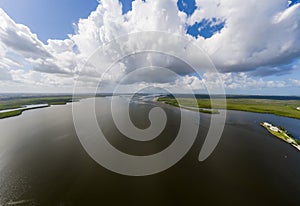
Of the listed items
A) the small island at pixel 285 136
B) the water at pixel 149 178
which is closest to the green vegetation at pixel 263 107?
the small island at pixel 285 136

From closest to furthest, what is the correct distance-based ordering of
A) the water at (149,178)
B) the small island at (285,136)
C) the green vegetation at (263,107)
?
1. the water at (149,178)
2. the small island at (285,136)
3. the green vegetation at (263,107)

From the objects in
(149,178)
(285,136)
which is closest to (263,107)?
(285,136)

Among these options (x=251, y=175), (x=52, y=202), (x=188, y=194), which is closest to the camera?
(x=52, y=202)

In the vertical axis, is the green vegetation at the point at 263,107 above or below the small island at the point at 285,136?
above

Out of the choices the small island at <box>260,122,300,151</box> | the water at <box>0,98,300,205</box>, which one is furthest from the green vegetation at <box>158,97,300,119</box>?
the water at <box>0,98,300,205</box>

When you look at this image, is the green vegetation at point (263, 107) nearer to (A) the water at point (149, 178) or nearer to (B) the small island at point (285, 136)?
(B) the small island at point (285, 136)

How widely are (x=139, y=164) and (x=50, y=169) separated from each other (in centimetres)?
720

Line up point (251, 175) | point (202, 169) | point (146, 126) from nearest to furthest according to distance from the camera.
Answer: point (251, 175) → point (202, 169) → point (146, 126)

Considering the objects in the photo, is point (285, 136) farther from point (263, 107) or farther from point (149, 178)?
point (263, 107)

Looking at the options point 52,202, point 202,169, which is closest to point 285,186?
point 202,169

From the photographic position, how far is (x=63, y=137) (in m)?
17.5

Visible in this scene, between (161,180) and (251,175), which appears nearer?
(161,180)

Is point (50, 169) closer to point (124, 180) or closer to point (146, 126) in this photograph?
point (124, 180)

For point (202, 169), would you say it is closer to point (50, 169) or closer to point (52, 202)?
point (52, 202)
